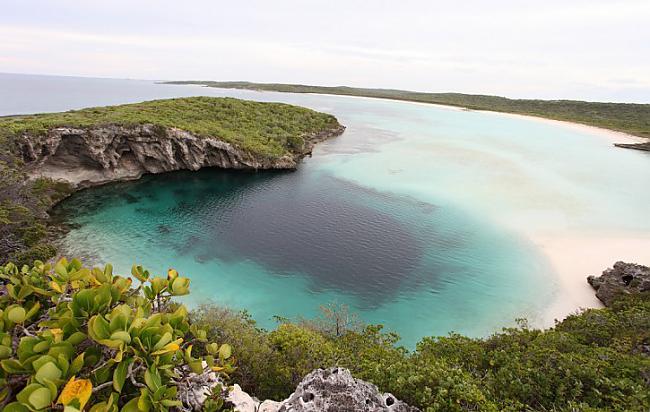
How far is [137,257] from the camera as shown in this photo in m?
25.0

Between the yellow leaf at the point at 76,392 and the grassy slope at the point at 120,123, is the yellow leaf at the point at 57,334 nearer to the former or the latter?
the yellow leaf at the point at 76,392

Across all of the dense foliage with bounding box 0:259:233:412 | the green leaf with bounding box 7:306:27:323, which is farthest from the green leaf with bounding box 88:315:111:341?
the green leaf with bounding box 7:306:27:323

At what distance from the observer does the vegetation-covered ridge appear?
4.71 meters

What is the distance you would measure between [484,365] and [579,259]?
20.2 m

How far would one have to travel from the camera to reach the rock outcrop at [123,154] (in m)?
37.2

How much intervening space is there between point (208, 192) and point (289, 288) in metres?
21.5

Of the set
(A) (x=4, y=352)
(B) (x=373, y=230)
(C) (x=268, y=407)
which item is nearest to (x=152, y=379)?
(A) (x=4, y=352)

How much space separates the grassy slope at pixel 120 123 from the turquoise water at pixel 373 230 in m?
2.67

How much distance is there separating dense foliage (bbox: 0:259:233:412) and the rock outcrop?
39.1 metres

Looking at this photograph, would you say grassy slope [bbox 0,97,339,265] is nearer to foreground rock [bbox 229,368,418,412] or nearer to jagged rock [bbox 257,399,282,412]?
jagged rock [bbox 257,399,282,412]

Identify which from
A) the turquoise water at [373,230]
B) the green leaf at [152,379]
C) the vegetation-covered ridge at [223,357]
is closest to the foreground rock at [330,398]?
the vegetation-covered ridge at [223,357]

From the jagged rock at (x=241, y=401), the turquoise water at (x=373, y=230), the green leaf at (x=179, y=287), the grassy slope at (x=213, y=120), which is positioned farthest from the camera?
the grassy slope at (x=213, y=120)

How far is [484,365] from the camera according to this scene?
1230cm

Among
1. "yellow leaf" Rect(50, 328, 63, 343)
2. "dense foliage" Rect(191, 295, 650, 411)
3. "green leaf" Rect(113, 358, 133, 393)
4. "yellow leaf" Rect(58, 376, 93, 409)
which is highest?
"yellow leaf" Rect(50, 328, 63, 343)
